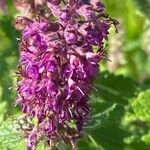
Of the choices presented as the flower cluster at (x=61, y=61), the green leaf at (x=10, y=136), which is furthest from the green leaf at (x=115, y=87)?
the flower cluster at (x=61, y=61)

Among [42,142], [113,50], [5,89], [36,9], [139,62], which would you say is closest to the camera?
[42,142]

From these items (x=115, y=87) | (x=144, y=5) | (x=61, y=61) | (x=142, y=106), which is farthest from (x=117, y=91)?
(x=61, y=61)

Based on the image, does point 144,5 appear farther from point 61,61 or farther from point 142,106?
point 61,61

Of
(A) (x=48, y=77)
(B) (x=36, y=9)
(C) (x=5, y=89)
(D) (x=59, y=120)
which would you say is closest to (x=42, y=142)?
(D) (x=59, y=120)

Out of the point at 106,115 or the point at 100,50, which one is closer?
the point at 100,50

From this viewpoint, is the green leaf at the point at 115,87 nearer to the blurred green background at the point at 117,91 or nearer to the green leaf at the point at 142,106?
the blurred green background at the point at 117,91

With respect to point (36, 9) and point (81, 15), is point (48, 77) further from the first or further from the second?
point (36, 9)

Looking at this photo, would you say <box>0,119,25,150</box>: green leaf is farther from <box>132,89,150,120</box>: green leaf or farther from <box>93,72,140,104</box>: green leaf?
<box>93,72,140,104</box>: green leaf
